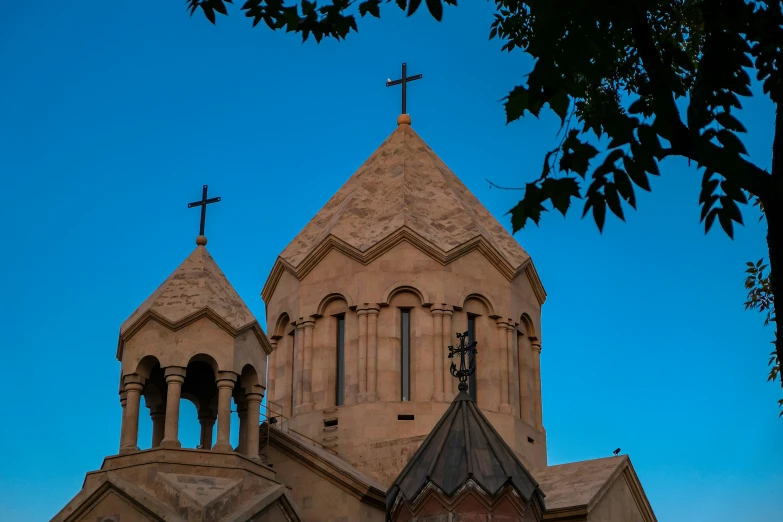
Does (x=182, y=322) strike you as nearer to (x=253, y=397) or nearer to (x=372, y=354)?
(x=253, y=397)

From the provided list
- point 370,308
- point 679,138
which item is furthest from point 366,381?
point 679,138

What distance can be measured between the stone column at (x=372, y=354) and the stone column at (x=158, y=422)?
325cm

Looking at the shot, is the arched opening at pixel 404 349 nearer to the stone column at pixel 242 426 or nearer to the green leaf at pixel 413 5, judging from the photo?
the stone column at pixel 242 426

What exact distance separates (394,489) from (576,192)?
9863mm

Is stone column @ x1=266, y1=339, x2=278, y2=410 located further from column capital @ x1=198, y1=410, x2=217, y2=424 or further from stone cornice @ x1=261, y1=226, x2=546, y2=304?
column capital @ x1=198, y1=410, x2=217, y2=424

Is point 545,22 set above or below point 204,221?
below

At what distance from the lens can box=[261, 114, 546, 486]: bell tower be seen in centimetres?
1881

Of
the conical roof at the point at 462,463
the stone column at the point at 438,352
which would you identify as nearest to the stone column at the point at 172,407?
the conical roof at the point at 462,463

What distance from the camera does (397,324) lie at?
1938 cm

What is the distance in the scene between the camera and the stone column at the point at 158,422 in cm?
1758

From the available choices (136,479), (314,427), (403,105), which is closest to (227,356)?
(136,479)

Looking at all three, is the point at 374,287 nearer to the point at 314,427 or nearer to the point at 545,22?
the point at 314,427

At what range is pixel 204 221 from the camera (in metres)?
18.3

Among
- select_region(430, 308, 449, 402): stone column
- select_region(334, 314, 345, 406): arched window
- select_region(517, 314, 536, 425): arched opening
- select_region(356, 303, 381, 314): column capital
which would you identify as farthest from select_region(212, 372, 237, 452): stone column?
select_region(517, 314, 536, 425): arched opening
